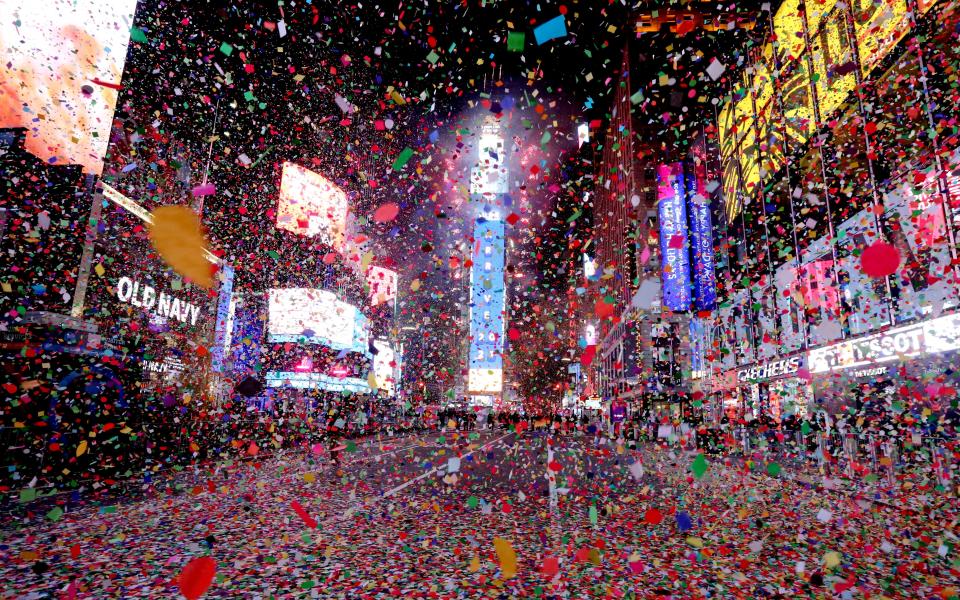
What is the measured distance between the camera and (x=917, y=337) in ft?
49.9

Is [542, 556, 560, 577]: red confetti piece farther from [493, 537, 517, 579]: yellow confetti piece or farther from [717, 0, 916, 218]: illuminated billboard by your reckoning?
[717, 0, 916, 218]: illuminated billboard

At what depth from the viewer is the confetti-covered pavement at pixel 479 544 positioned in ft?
14.1

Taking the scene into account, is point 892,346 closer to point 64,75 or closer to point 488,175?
point 64,75

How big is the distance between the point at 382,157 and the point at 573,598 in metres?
69.2

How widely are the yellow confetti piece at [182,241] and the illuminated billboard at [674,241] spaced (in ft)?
96.6

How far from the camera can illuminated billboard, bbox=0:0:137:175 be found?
1248 cm

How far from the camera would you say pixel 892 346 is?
645 inches

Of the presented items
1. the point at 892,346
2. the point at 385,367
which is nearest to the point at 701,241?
the point at 892,346

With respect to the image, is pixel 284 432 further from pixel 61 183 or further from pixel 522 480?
pixel 522 480

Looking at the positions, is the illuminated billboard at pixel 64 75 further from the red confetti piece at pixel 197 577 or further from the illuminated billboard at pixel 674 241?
the illuminated billboard at pixel 674 241

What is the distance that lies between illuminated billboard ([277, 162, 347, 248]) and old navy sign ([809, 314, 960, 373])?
38.0 meters

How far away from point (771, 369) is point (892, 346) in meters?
7.91

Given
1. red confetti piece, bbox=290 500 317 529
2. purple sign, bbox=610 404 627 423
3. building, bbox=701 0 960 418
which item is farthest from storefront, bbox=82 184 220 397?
purple sign, bbox=610 404 627 423

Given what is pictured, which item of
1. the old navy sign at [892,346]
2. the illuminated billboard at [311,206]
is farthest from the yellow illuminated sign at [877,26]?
the illuminated billboard at [311,206]
